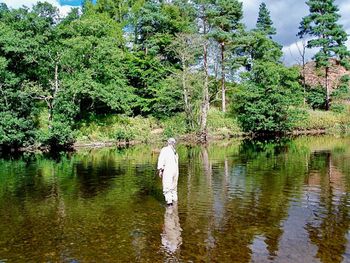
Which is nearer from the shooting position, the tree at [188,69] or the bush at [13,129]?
the bush at [13,129]

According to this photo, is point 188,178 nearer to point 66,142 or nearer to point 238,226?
point 238,226

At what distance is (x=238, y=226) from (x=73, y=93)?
2984 cm

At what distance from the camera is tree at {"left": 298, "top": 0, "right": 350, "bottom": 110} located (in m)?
50.2

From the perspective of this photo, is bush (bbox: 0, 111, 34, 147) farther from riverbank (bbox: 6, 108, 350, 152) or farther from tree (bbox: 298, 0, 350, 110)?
tree (bbox: 298, 0, 350, 110)

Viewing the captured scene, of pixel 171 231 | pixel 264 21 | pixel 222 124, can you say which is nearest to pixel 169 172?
pixel 171 231

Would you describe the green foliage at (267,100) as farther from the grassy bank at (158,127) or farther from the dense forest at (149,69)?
the grassy bank at (158,127)

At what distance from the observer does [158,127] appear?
43094 millimetres

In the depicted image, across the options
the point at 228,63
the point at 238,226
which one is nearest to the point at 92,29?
the point at 228,63

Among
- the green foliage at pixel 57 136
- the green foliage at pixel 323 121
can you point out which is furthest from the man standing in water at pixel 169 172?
the green foliage at pixel 323 121

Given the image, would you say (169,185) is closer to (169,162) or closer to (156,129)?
(169,162)

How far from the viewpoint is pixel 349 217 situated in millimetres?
9719

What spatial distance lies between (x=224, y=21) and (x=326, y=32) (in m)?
14.7

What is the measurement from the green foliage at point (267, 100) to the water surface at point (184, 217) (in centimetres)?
2452

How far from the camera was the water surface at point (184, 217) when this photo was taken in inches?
298
